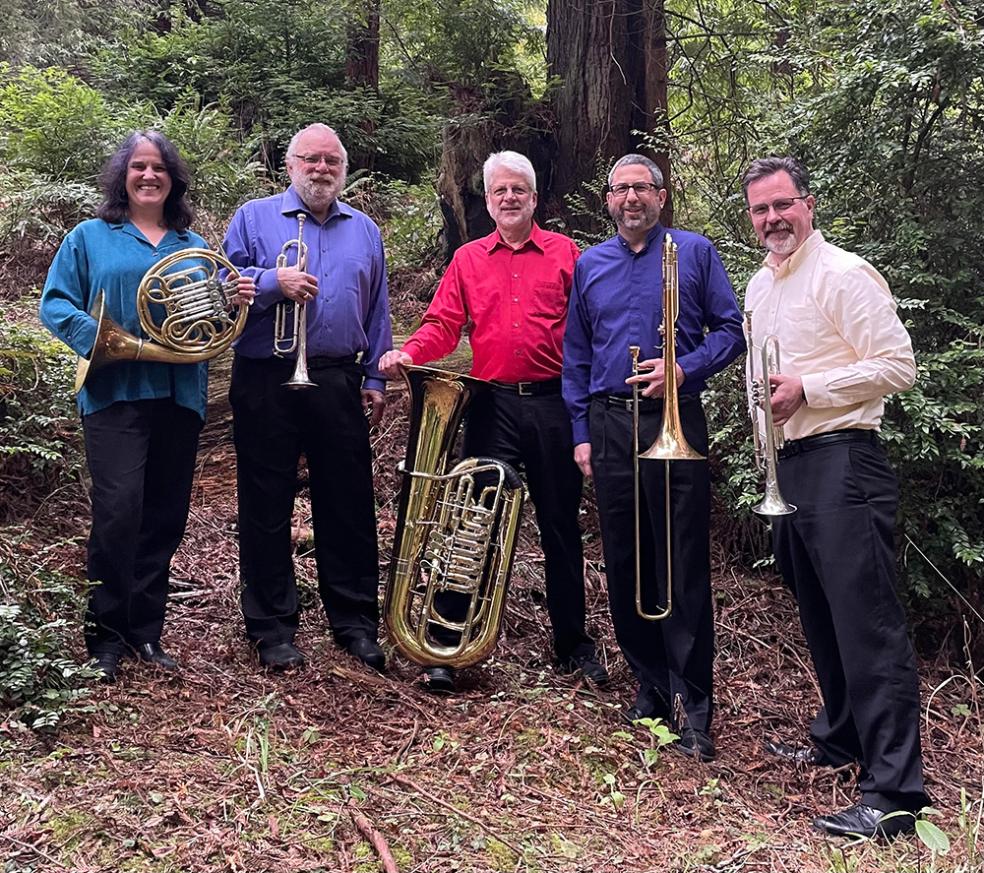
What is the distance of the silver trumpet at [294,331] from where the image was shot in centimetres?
411

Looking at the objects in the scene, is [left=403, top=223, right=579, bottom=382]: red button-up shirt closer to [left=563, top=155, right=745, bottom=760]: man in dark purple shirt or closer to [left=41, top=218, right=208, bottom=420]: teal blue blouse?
[left=563, top=155, right=745, bottom=760]: man in dark purple shirt

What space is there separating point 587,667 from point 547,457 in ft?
3.09

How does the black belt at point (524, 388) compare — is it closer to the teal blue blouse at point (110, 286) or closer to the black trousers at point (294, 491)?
the black trousers at point (294, 491)

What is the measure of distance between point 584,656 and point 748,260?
7.67ft

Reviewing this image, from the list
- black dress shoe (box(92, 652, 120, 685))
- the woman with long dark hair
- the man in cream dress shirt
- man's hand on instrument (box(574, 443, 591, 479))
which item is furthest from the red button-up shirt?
black dress shoe (box(92, 652, 120, 685))

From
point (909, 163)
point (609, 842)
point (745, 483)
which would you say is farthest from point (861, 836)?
point (909, 163)

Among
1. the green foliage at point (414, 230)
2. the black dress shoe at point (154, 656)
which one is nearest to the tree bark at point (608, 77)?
the green foliage at point (414, 230)

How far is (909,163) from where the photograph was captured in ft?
16.6

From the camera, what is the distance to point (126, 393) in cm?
398

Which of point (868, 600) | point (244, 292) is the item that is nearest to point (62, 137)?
point (244, 292)

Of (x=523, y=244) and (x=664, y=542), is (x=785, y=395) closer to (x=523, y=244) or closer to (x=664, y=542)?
(x=664, y=542)

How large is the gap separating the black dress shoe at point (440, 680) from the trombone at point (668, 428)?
828mm

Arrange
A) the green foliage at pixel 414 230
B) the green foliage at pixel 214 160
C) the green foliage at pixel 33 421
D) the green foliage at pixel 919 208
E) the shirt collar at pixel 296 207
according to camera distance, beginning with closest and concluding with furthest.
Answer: the shirt collar at pixel 296 207 < the green foliage at pixel 919 208 < the green foliage at pixel 33 421 < the green foliage at pixel 414 230 < the green foliage at pixel 214 160

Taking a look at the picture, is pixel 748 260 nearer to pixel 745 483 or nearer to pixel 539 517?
pixel 745 483
